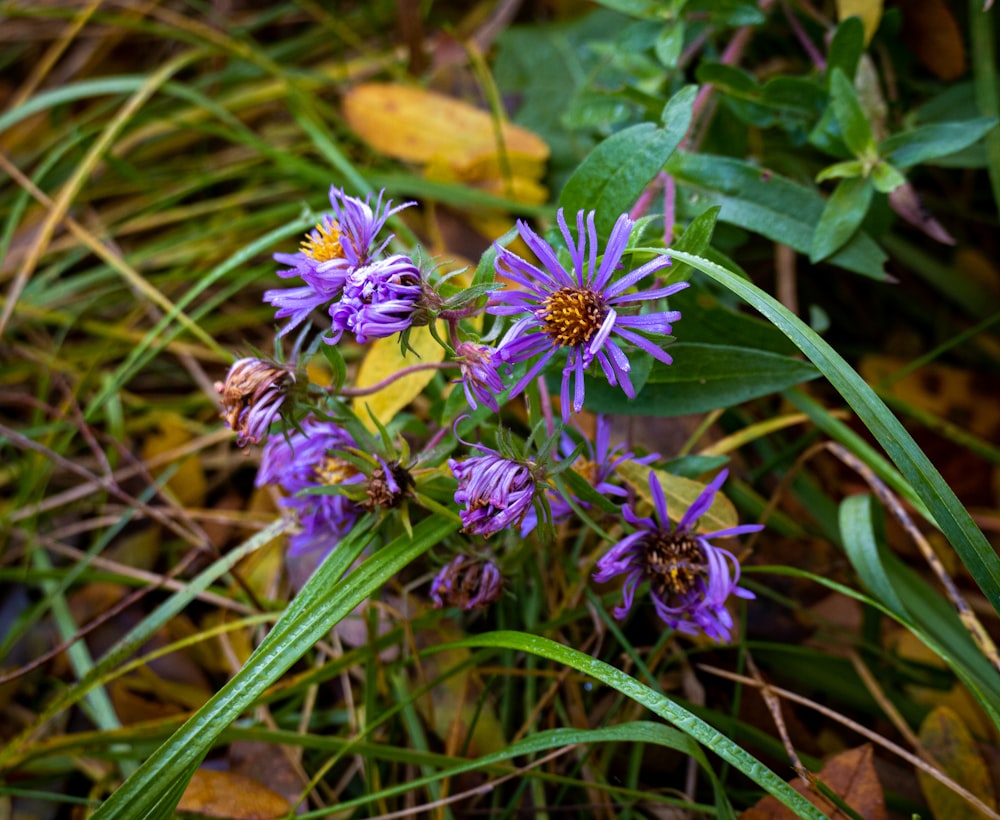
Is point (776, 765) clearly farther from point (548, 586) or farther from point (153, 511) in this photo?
point (153, 511)

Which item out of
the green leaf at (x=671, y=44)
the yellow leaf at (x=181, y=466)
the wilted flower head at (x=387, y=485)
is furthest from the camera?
the yellow leaf at (x=181, y=466)

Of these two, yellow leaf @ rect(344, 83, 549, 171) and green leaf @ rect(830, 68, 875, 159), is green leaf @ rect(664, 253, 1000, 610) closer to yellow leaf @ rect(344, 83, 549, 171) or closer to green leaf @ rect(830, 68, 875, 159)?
green leaf @ rect(830, 68, 875, 159)

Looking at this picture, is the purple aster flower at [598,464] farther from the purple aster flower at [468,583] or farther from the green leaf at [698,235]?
the green leaf at [698,235]

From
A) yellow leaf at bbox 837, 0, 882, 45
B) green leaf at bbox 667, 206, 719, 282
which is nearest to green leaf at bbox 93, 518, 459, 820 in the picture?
green leaf at bbox 667, 206, 719, 282

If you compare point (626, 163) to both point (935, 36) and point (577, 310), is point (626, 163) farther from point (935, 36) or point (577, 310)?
point (935, 36)

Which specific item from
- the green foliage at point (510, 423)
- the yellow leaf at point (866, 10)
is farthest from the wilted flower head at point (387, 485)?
the yellow leaf at point (866, 10)

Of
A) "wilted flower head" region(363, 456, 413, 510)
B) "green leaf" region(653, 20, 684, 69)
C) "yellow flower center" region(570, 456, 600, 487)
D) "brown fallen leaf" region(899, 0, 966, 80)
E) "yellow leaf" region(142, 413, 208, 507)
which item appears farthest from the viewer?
"yellow leaf" region(142, 413, 208, 507)
